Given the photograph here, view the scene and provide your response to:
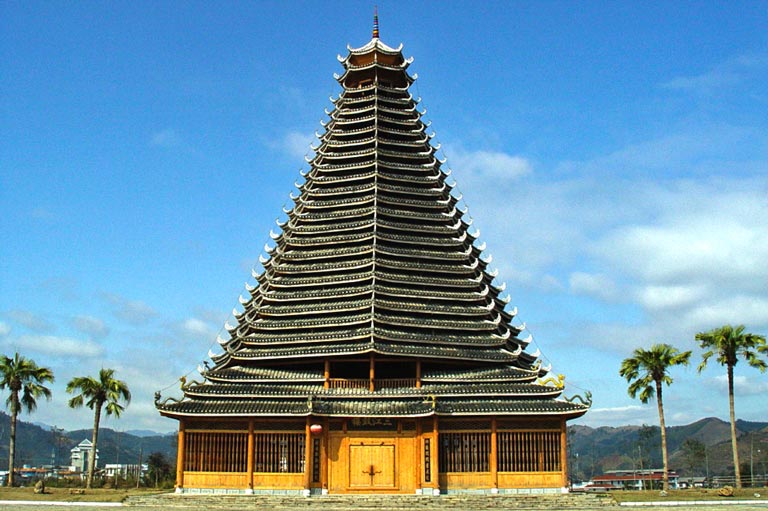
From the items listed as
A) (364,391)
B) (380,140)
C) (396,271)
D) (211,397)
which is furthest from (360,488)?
(380,140)

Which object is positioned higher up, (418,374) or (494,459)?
(418,374)

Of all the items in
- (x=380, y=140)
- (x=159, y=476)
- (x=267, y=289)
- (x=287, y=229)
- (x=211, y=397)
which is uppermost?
(x=380, y=140)

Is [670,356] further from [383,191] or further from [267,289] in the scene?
[267,289]

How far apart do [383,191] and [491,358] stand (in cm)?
1475

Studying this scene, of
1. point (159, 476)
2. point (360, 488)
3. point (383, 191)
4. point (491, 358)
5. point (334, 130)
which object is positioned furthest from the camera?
point (159, 476)

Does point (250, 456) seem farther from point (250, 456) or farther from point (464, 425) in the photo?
point (464, 425)

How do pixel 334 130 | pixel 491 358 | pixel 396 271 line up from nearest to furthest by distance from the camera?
pixel 491 358 → pixel 396 271 → pixel 334 130

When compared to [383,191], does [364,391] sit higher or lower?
lower

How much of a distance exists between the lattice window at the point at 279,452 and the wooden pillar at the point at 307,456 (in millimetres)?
454

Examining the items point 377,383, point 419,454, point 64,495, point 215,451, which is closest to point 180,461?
point 215,451

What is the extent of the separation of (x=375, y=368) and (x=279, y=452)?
26.6 feet

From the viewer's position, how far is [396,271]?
50750 millimetres

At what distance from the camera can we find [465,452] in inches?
1737

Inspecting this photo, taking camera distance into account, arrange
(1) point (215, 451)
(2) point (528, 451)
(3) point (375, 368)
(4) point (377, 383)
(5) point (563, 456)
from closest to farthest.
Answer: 1. (5) point (563, 456)
2. (2) point (528, 451)
3. (1) point (215, 451)
4. (4) point (377, 383)
5. (3) point (375, 368)
